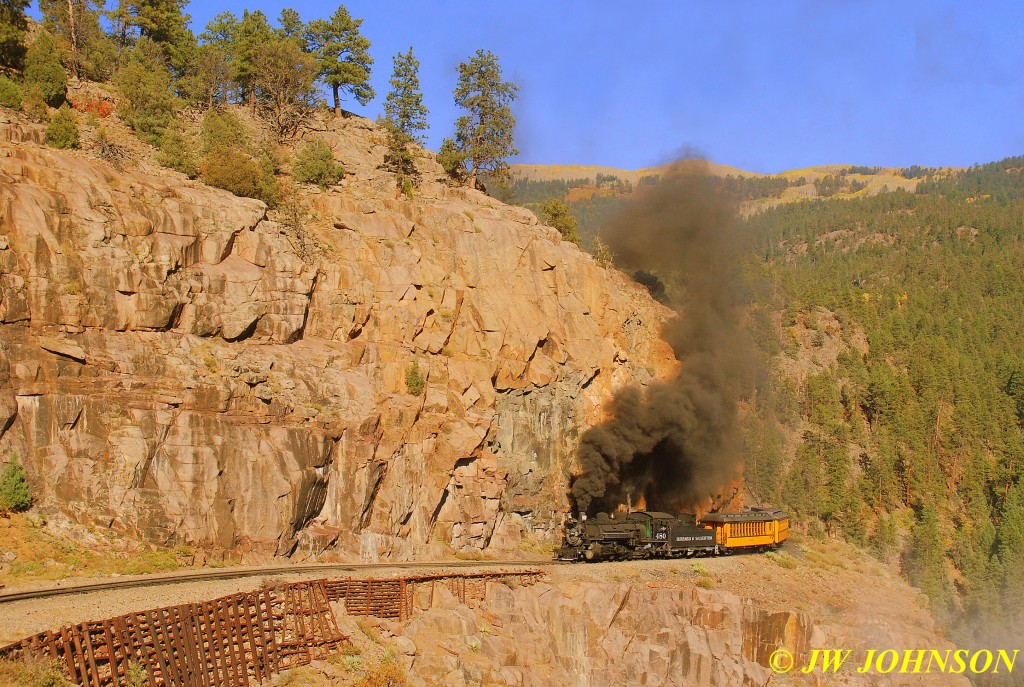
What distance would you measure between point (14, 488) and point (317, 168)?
25.5 metres

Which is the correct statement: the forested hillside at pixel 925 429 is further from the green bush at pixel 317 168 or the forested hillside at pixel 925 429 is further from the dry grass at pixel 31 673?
the dry grass at pixel 31 673

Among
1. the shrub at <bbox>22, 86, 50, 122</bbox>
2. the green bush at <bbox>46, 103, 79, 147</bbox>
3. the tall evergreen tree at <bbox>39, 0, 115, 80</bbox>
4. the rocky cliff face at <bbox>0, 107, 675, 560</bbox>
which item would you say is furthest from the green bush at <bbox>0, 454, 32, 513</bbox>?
the tall evergreen tree at <bbox>39, 0, 115, 80</bbox>

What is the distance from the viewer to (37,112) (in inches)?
1657

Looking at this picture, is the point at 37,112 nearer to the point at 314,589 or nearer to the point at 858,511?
the point at 314,589

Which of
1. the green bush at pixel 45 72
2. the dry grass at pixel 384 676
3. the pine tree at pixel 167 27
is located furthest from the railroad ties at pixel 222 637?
the pine tree at pixel 167 27

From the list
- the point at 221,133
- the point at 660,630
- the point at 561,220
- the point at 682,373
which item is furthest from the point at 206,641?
the point at 561,220

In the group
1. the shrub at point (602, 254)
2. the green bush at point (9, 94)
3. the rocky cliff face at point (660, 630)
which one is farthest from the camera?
the shrub at point (602, 254)

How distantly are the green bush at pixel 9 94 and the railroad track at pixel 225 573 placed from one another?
2499 centimetres

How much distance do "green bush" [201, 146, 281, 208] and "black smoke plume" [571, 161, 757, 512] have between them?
70.6 ft

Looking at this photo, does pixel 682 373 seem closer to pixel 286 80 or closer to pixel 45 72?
pixel 286 80

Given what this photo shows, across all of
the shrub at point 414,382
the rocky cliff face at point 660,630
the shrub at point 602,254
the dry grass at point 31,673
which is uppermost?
the shrub at point 602,254

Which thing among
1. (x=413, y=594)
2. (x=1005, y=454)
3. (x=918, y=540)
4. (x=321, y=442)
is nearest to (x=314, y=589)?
(x=413, y=594)

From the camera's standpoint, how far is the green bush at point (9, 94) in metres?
41.1

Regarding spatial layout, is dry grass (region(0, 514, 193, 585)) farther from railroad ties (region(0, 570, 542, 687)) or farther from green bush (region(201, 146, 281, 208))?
green bush (region(201, 146, 281, 208))
